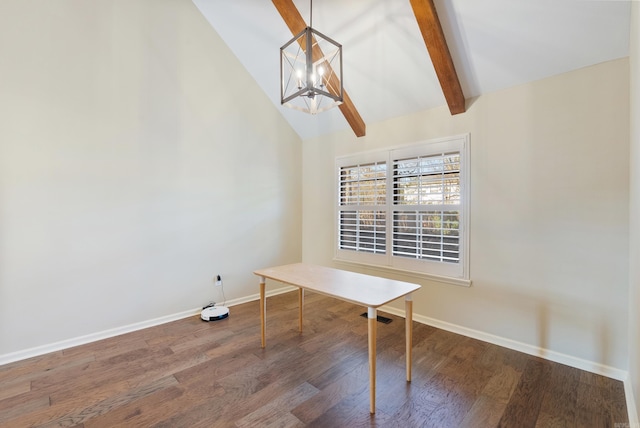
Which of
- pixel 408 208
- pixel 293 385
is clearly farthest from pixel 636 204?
pixel 293 385

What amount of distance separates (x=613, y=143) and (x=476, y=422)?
223 centimetres

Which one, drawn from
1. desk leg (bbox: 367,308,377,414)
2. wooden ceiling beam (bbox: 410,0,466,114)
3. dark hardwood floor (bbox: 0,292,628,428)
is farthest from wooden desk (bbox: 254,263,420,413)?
wooden ceiling beam (bbox: 410,0,466,114)

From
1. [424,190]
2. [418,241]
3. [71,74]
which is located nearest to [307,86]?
[424,190]

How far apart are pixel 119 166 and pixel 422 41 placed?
319 centimetres

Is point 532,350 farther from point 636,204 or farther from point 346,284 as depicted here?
point 346,284

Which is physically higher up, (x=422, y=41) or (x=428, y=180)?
(x=422, y=41)

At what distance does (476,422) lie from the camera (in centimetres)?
164

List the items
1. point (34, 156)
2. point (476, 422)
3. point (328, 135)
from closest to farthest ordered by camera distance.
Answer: point (476, 422)
point (34, 156)
point (328, 135)

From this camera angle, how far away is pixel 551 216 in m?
2.30

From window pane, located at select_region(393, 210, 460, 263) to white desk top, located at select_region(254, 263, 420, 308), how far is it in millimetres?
979

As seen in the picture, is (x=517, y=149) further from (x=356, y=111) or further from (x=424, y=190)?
(x=356, y=111)

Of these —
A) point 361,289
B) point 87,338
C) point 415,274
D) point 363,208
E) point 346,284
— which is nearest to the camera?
point 361,289

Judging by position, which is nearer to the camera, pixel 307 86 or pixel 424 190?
pixel 307 86

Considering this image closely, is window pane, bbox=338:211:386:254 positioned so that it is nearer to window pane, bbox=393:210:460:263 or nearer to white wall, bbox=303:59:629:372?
window pane, bbox=393:210:460:263
